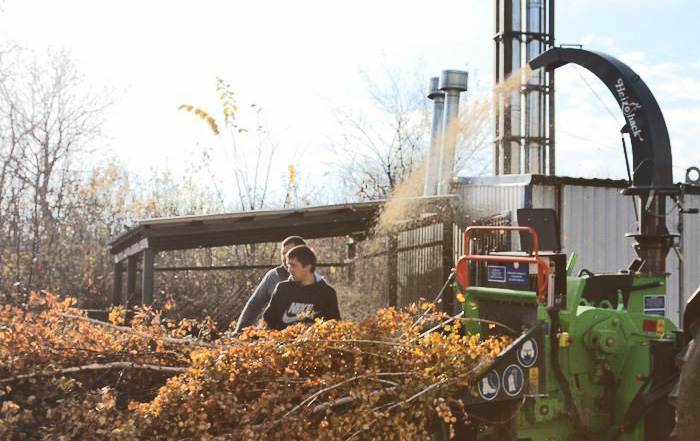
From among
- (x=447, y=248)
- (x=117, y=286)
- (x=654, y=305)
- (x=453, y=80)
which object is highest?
(x=453, y=80)

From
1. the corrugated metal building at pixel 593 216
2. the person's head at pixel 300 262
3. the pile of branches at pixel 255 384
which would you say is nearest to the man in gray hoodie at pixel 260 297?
the person's head at pixel 300 262

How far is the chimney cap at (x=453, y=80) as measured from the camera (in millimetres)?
15414

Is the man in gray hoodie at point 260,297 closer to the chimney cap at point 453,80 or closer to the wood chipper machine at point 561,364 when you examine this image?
the wood chipper machine at point 561,364

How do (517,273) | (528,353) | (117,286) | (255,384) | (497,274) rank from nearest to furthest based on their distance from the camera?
(255,384) → (528,353) → (517,273) → (497,274) → (117,286)

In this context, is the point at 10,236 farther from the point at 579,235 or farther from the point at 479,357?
the point at 479,357

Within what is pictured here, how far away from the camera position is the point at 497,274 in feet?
17.9

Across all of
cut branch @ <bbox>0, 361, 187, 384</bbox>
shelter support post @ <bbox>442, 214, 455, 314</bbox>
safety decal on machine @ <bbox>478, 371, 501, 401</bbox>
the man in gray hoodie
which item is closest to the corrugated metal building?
shelter support post @ <bbox>442, 214, 455, 314</bbox>

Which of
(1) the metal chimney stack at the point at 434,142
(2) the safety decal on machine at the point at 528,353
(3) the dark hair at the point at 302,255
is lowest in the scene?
(2) the safety decal on machine at the point at 528,353

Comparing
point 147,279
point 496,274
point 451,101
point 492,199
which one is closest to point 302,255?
point 496,274

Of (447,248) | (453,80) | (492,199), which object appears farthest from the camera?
(453,80)

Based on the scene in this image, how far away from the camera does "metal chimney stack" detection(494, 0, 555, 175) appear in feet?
50.5

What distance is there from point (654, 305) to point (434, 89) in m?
11.1

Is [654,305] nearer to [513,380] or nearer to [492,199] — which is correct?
[513,380]

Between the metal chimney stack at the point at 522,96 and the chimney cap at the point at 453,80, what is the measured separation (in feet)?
2.60
